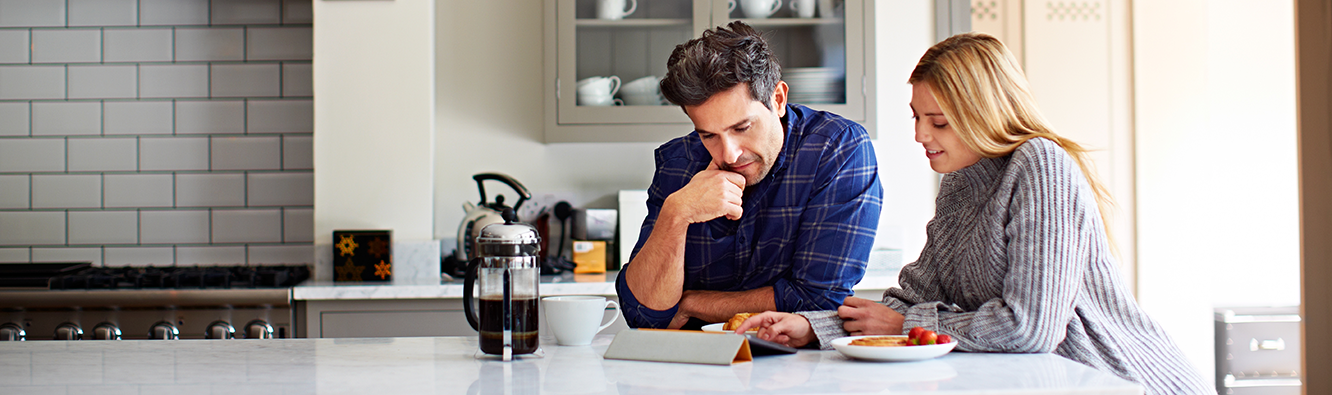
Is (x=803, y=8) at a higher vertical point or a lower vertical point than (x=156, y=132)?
higher

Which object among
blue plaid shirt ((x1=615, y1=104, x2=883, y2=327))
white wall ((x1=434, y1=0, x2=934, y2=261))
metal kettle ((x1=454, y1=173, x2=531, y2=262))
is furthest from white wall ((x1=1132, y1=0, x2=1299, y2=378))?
metal kettle ((x1=454, y1=173, x2=531, y2=262))

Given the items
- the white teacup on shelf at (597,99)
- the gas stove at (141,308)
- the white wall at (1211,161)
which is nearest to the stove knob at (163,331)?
the gas stove at (141,308)

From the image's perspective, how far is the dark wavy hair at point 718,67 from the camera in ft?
4.88

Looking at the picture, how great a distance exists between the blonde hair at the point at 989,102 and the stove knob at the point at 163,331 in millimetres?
2218

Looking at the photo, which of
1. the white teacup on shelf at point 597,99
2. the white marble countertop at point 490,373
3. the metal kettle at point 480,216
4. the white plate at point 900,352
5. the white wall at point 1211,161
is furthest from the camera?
the white wall at point 1211,161

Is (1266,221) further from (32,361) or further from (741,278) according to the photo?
(32,361)

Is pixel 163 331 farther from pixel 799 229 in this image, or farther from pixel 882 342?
pixel 882 342

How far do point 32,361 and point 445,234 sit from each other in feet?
6.11

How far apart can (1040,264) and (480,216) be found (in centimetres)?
194

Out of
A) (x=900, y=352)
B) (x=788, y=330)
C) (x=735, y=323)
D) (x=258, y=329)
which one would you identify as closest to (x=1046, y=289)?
(x=900, y=352)

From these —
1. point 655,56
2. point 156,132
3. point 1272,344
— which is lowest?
point 1272,344

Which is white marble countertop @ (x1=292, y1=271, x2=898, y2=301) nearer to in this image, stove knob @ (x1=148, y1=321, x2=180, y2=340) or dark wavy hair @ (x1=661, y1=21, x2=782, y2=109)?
stove knob @ (x1=148, y1=321, x2=180, y2=340)

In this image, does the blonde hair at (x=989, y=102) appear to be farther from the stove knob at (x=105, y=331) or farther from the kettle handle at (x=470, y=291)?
the stove knob at (x=105, y=331)

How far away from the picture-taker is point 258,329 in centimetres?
246
